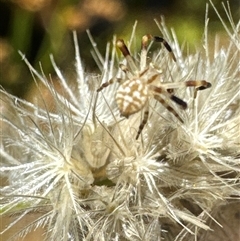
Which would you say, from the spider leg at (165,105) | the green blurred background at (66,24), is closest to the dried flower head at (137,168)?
the spider leg at (165,105)

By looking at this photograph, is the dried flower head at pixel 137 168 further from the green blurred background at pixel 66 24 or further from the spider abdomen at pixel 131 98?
the green blurred background at pixel 66 24

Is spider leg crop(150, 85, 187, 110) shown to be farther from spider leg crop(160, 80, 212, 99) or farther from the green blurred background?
the green blurred background

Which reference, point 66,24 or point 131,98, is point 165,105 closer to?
point 131,98

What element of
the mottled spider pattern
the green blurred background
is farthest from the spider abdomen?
the green blurred background

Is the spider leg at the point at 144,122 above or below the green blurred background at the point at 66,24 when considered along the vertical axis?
below

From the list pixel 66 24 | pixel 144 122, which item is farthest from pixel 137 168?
pixel 66 24
